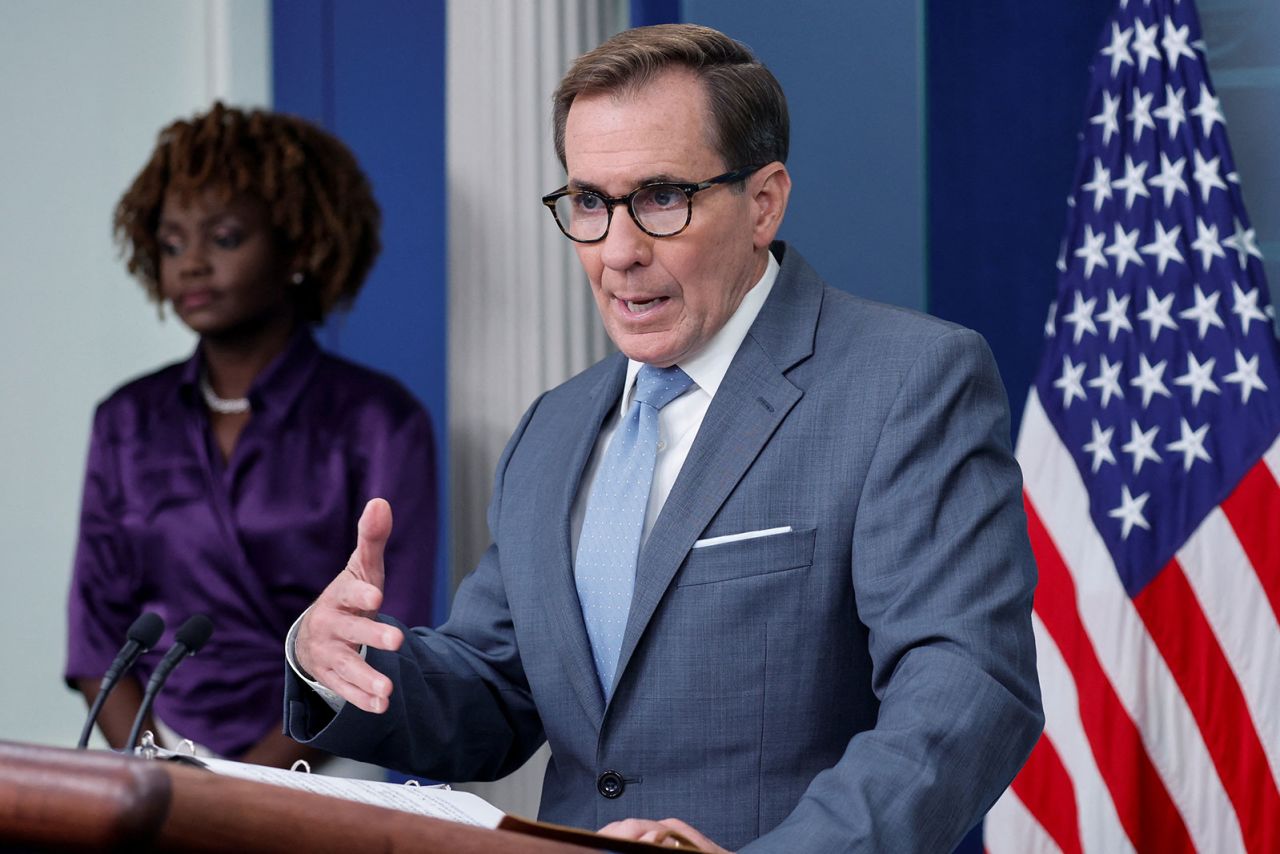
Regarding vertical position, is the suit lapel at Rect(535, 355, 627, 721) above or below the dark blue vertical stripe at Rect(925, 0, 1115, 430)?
below

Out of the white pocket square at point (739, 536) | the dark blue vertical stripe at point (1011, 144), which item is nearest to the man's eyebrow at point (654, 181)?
the white pocket square at point (739, 536)

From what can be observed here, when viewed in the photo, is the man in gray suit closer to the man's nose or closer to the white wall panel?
the man's nose

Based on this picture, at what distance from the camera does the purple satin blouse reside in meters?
3.14

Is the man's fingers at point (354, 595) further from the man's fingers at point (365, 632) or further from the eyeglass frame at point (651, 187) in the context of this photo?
the eyeglass frame at point (651, 187)

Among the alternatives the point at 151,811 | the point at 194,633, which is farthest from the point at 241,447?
the point at 151,811

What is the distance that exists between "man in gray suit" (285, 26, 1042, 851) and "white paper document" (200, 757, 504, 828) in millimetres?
184

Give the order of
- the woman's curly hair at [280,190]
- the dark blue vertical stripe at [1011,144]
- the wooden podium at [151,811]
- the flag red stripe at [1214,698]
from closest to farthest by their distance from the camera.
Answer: the wooden podium at [151,811], the flag red stripe at [1214,698], the dark blue vertical stripe at [1011,144], the woman's curly hair at [280,190]

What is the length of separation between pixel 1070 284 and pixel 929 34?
64 centimetres

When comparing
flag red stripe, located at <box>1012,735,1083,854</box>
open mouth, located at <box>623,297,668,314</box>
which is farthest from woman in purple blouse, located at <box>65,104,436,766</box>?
open mouth, located at <box>623,297,668,314</box>

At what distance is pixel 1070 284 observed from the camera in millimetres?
A: 2965

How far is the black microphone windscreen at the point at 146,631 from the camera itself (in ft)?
7.21

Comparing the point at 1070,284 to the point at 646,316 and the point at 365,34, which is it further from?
the point at 365,34

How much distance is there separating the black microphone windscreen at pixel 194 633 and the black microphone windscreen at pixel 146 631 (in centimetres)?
3

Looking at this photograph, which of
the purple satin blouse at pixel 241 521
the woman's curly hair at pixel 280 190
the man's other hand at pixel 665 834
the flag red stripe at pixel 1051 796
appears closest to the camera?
the man's other hand at pixel 665 834
